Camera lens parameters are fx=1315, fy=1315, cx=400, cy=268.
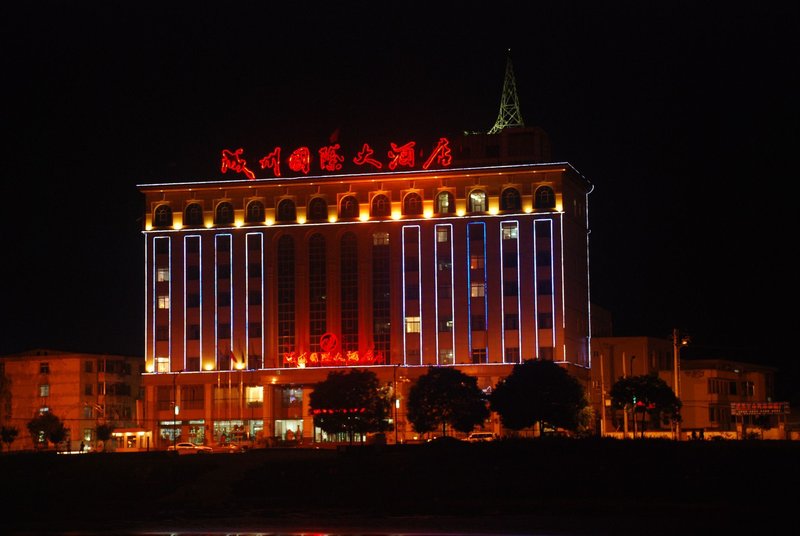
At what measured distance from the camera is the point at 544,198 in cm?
15162

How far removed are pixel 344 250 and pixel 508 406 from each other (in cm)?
4672

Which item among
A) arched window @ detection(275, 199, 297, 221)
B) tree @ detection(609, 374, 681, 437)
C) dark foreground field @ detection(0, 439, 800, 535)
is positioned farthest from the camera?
arched window @ detection(275, 199, 297, 221)

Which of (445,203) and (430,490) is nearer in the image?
(430,490)

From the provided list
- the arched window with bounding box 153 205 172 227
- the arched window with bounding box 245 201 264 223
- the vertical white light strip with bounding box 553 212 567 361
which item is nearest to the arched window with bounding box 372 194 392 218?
the arched window with bounding box 245 201 264 223

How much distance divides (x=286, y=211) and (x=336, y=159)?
870 centimetres

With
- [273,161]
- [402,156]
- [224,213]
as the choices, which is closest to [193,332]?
[224,213]

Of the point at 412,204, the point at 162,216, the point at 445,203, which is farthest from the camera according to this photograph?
the point at 162,216

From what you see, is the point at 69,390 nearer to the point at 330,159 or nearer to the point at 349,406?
the point at 330,159

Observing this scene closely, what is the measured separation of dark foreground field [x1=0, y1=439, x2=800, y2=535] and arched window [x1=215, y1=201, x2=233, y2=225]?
211 feet

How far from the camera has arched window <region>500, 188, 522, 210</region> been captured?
152 m

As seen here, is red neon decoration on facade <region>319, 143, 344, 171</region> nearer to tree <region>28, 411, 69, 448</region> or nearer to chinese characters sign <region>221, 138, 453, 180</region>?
chinese characters sign <region>221, 138, 453, 180</region>

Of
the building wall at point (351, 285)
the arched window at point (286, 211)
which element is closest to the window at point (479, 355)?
the building wall at point (351, 285)

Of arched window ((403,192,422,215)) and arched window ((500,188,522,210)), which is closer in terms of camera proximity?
arched window ((500,188,522,210))

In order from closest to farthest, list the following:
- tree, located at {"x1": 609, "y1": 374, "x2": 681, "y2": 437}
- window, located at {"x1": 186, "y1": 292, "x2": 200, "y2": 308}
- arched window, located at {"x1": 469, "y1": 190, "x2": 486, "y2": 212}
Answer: tree, located at {"x1": 609, "y1": 374, "x2": 681, "y2": 437}
arched window, located at {"x1": 469, "y1": 190, "x2": 486, "y2": 212}
window, located at {"x1": 186, "y1": 292, "x2": 200, "y2": 308}
